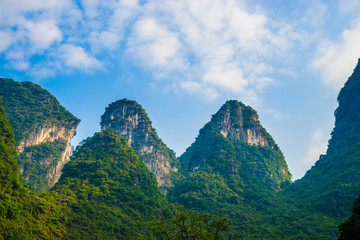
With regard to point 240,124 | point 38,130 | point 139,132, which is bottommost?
point 38,130

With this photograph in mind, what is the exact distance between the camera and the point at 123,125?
311 feet

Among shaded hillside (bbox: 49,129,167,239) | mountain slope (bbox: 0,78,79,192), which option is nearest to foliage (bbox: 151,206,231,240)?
shaded hillside (bbox: 49,129,167,239)

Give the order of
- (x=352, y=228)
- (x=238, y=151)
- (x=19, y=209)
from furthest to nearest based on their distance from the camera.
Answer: (x=238, y=151) → (x=19, y=209) → (x=352, y=228)

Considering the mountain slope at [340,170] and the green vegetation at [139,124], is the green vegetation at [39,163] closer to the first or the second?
the green vegetation at [139,124]

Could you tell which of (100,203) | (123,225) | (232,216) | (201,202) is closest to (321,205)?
(232,216)

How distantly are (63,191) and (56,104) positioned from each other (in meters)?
50.7

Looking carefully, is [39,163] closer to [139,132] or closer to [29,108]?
[29,108]

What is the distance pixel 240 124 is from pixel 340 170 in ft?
149

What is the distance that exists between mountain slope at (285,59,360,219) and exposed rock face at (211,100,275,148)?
1155 inches

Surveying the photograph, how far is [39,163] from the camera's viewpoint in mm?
78500

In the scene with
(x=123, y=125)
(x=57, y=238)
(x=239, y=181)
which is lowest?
(x=57, y=238)

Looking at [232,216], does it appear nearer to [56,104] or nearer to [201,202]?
[201,202]

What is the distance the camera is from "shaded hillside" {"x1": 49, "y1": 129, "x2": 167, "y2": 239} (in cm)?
4588

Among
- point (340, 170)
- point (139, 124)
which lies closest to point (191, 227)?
point (340, 170)
